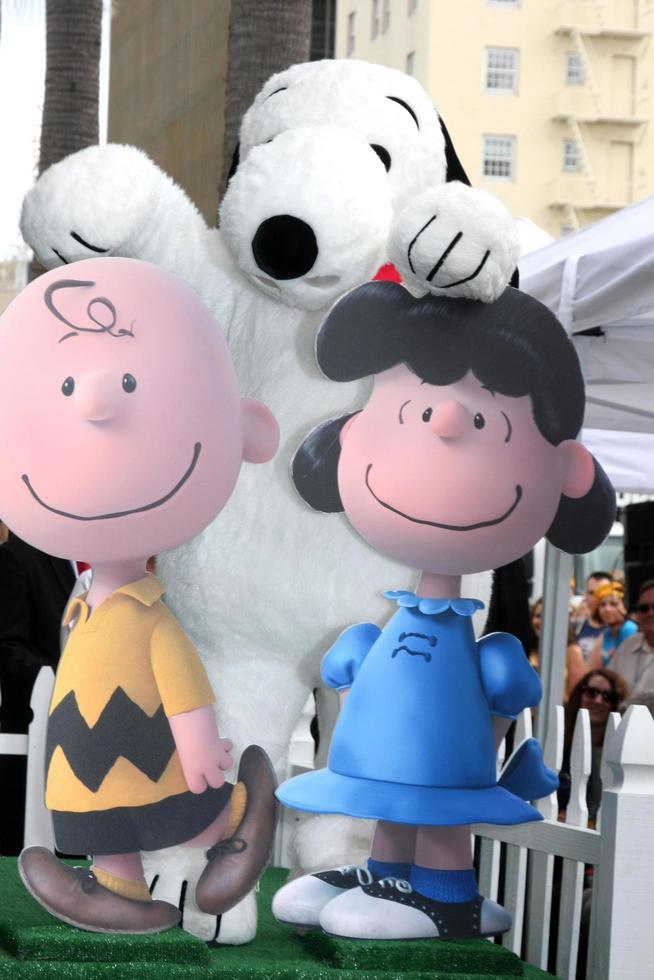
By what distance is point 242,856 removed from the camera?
105 inches

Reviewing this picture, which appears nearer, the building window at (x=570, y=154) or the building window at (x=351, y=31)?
the building window at (x=570, y=154)

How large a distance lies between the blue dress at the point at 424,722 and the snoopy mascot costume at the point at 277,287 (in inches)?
9.1

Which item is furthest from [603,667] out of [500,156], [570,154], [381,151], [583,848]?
[570,154]

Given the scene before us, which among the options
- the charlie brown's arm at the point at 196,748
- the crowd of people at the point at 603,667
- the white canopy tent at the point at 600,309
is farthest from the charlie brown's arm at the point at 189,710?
the white canopy tent at the point at 600,309

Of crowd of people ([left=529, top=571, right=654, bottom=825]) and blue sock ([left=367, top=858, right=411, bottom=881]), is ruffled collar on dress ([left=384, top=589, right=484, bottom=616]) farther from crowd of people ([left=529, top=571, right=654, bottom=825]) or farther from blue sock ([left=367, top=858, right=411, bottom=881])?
crowd of people ([left=529, top=571, right=654, bottom=825])

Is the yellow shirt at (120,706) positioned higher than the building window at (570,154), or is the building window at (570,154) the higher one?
the building window at (570,154)

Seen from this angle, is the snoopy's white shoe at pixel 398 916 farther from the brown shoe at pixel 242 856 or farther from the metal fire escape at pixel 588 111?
the metal fire escape at pixel 588 111

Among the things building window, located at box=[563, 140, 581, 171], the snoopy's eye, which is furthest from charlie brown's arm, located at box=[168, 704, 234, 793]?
building window, located at box=[563, 140, 581, 171]

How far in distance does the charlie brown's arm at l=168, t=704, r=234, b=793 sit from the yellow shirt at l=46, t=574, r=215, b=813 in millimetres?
19

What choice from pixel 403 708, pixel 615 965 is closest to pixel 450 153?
pixel 403 708

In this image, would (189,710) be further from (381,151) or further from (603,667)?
(603,667)

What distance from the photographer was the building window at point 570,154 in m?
33.8

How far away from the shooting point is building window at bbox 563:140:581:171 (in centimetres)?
3384

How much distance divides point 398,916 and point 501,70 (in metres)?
32.8
